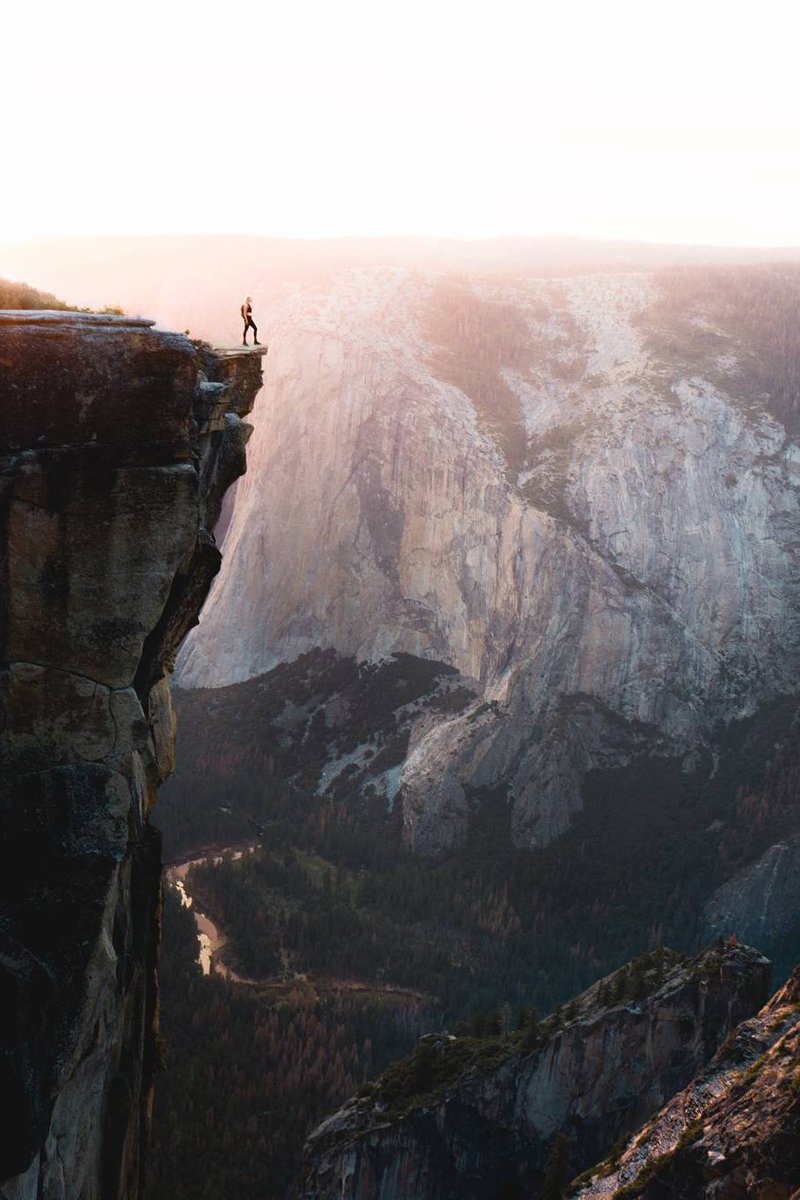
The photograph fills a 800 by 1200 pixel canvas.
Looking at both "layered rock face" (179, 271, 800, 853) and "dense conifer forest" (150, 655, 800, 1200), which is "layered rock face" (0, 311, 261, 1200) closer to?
"dense conifer forest" (150, 655, 800, 1200)

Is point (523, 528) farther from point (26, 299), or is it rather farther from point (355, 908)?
point (26, 299)

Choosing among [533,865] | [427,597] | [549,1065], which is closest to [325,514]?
Answer: [427,597]

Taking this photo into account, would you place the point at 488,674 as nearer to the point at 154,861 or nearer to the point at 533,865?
the point at 533,865

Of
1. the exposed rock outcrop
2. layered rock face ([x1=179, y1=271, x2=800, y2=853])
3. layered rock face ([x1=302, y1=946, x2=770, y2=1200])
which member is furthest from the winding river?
the exposed rock outcrop

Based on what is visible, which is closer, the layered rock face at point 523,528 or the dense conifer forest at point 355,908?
the dense conifer forest at point 355,908

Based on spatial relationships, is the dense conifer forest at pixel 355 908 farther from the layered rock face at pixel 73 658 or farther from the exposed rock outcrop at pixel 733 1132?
the layered rock face at pixel 73 658

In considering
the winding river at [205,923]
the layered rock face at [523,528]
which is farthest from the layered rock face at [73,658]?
the layered rock face at [523,528]

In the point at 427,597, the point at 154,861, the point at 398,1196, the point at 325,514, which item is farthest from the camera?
the point at 325,514
